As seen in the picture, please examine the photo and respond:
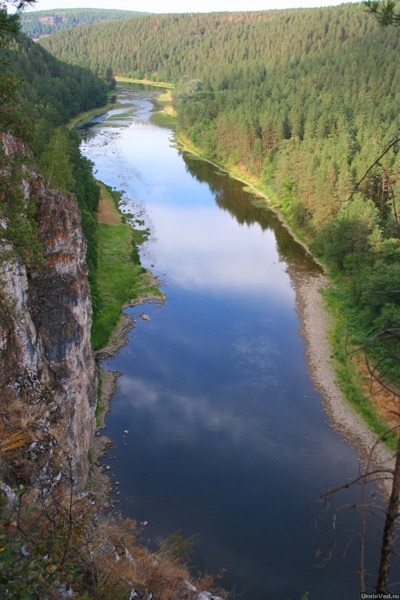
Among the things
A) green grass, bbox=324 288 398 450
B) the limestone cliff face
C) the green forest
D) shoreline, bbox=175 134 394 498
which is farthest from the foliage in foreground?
green grass, bbox=324 288 398 450

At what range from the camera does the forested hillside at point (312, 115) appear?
34.3 m

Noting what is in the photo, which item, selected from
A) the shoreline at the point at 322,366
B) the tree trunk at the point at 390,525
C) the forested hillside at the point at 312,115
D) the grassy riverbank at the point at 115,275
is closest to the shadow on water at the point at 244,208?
the shoreline at the point at 322,366

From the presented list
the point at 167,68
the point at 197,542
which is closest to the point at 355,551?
the point at 197,542

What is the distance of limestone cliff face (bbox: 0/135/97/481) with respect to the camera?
1232 cm

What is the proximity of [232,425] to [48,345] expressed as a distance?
1089 cm

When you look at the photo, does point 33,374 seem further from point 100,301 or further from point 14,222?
point 100,301

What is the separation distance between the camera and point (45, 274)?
16.5 m

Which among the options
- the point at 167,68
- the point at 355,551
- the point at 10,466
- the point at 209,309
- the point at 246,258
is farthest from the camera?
the point at 167,68

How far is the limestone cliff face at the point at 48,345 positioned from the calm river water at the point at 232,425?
3835 millimetres

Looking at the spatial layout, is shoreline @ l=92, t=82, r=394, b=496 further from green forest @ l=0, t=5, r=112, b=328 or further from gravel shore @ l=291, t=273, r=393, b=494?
green forest @ l=0, t=5, r=112, b=328

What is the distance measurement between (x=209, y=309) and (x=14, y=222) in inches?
875

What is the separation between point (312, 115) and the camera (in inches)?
2329

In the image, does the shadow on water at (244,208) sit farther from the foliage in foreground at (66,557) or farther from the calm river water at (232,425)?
the foliage in foreground at (66,557)

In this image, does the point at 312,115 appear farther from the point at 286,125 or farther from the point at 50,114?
the point at 50,114
